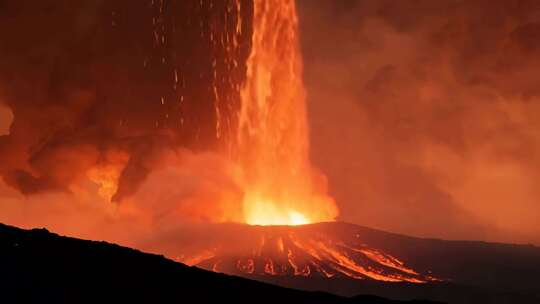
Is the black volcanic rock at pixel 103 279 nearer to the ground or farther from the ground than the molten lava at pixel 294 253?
nearer to the ground

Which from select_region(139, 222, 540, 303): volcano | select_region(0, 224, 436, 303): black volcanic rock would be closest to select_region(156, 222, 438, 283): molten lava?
select_region(139, 222, 540, 303): volcano

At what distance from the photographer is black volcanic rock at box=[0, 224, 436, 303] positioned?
1711cm

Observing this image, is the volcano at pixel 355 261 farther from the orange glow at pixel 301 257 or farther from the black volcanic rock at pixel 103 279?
the black volcanic rock at pixel 103 279

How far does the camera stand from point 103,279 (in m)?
18.7

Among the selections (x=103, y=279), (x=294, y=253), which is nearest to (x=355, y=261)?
(x=294, y=253)

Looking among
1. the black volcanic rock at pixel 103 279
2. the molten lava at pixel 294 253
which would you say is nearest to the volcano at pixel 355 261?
the molten lava at pixel 294 253

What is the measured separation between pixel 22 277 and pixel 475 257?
72711mm

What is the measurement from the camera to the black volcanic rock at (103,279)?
56.1 ft

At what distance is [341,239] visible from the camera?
7106 cm

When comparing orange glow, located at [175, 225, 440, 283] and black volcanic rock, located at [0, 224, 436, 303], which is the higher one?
orange glow, located at [175, 225, 440, 283]

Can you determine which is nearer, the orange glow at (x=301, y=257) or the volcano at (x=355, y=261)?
the volcano at (x=355, y=261)

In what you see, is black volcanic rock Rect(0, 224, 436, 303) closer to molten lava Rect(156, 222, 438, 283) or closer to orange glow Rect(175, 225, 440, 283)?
molten lava Rect(156, 222, 438, 283)

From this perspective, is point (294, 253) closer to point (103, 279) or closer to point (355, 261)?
point (355, 261)

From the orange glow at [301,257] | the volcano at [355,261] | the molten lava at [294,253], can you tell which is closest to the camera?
the volcano at [355,261]
